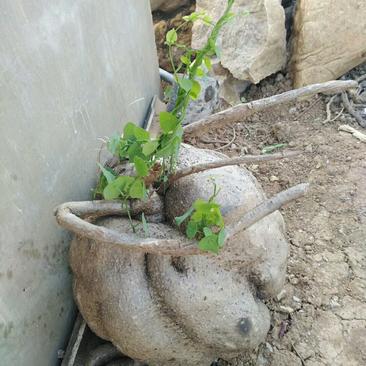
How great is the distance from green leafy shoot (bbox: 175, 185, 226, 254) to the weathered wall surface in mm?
425

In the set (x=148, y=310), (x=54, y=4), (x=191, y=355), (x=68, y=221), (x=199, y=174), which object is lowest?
(x=191, y=355)

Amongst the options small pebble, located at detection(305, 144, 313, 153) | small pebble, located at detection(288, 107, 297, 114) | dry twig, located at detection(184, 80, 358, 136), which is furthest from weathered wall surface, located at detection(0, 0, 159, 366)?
small pebble, located at detection(288, 107, 297, 114)

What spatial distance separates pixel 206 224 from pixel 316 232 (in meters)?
0.93

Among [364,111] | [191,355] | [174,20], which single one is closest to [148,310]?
[191,355]

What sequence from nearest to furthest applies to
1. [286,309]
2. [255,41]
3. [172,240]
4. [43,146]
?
1. [172,240]
2. [43,146]
3. [286,309]
4. [255,41]

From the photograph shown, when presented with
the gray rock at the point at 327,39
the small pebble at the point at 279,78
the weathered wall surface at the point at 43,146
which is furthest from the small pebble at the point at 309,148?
the weathered wall surface at the point at 43,146

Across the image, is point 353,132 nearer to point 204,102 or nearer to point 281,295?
point 204,102

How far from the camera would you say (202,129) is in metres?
1.39

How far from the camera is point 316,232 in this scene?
193cm

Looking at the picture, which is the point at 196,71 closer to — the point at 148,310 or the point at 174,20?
the point at 148,310

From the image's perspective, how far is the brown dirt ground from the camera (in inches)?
61.9

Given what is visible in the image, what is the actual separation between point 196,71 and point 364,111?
5.16 ft

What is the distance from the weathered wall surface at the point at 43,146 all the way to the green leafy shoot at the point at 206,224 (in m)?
0.42

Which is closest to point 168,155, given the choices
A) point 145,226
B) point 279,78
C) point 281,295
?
point 145,226
